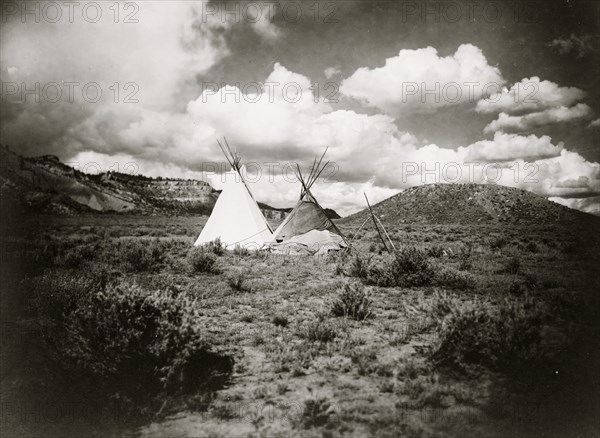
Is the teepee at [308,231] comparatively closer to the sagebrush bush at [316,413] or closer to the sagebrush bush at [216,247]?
the sagebrush bush at [216,247]

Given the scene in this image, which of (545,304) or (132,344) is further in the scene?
(545,304)

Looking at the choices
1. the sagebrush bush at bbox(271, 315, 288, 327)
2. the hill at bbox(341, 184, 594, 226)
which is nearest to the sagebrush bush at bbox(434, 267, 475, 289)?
Answer: the sagebrush bush at bbox(271, 315, 288, 327)

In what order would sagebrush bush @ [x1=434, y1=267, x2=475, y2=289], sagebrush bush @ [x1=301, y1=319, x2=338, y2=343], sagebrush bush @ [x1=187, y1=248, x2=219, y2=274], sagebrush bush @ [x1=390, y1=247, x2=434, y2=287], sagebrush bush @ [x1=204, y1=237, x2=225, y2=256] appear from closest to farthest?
sagebrush bush @ [x1=301, y1=319, x2=338, y2=343]
sagebrush bush @ [x1=434, y1=267, x2=475, y2=289]
sagebrush bush @ [x1=390, y1=247, x2=434, y2=287]
sagebrush bush @ [x1=187, y1=248, x2=219, y2=274]
sagebrush bush @ [x1=204, y1=237, x2=225, y2=256]

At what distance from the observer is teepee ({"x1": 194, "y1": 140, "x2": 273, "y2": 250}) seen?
15.9 metres

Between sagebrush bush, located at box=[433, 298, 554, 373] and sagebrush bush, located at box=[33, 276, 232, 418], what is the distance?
2.68 meters

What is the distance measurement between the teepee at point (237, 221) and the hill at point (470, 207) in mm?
35370

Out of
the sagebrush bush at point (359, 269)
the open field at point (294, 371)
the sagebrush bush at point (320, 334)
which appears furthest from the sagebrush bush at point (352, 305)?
the sagebrush bush at point (359, 269)

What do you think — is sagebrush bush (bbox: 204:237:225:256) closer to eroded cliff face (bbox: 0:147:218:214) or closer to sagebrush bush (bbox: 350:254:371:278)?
sagebrush bush (bbox: 350:254:371:278)

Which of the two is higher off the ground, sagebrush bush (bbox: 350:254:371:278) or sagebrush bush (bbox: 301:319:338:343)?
sagebrush bush (bbox: 350:254:371:278)

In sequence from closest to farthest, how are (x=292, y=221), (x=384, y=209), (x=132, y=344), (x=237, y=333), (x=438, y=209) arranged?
(x=132, y=344), (x=237, y=333), (x=292, y=221), (x=438, y=209), (x=384, y=209)

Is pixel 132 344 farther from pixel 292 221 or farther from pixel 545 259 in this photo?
pixel 545 259

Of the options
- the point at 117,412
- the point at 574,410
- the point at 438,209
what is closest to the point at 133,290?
the point at 117,412

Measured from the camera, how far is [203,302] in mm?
7457

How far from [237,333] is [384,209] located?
5856cm
